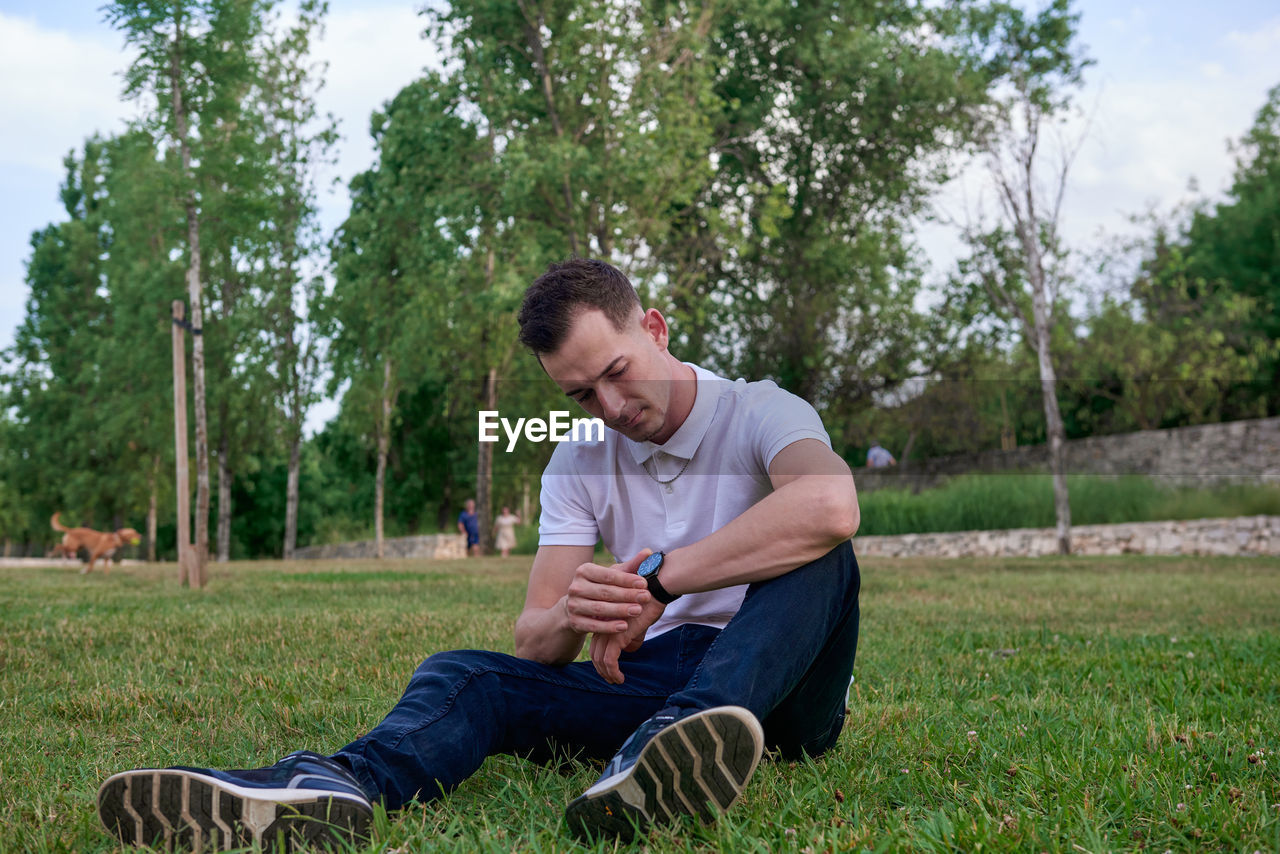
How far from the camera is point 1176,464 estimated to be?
25.2 m

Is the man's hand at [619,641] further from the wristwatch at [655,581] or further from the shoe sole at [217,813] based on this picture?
the shoe sole at [217,813]

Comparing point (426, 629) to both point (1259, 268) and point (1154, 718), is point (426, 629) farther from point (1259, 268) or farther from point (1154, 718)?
point (1259, 268)

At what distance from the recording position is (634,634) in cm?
255

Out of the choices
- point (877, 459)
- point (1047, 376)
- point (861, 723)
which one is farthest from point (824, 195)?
point (861, 723)

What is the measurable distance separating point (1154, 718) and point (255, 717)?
127 inches

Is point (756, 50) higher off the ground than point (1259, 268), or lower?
higher

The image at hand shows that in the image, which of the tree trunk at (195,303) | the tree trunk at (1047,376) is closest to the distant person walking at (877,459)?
the tree trunk at (1047,376)

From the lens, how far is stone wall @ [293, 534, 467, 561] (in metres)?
28.1

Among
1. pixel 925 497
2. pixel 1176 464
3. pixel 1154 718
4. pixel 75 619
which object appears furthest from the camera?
pixel 1176 464

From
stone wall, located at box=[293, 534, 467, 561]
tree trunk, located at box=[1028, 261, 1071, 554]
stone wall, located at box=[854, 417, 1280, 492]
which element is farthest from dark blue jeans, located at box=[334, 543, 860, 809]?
stone wall, located at box=[293, 534, 467, 561]

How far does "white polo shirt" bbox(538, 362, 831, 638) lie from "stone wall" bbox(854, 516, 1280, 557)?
19124 mm

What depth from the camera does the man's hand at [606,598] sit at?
2.46 metres

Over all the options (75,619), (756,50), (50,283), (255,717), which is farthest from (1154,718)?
(50,283)

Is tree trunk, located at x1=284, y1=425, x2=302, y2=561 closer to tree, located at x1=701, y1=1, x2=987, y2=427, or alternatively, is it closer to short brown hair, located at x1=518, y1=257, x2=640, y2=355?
tree, located at x1=701, y1=1, x2=987, y2=427
